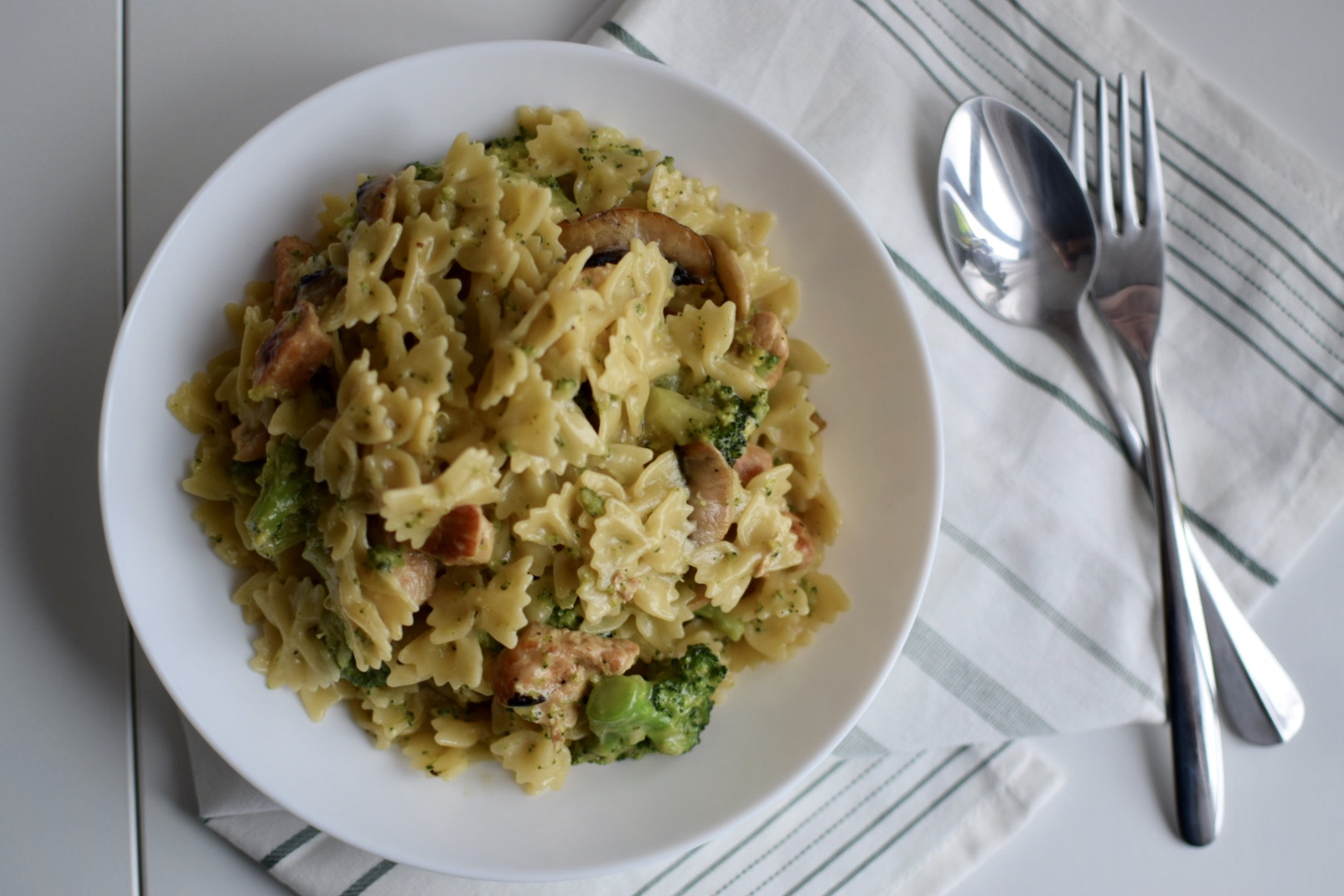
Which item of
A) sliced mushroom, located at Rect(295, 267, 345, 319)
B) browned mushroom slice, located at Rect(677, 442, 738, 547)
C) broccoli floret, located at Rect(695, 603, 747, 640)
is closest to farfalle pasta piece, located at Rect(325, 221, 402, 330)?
sliced mushroom, located at Rect(295, 267, 345, 319)

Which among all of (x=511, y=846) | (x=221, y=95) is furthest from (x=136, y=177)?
(x=511, y=846)

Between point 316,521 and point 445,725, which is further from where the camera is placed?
point 445,725

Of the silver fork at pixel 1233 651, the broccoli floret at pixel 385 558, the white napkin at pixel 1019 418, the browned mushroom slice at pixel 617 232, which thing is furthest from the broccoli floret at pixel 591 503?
the silver fork at pixel 1233 651

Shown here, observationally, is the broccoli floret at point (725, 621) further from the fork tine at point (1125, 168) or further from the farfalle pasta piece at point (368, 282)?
the fork tine at point (1125, 168)

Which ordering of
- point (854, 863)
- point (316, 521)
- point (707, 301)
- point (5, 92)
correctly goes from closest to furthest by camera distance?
point (316, 521) → point (707, 301) → point (5, 92) → point (854, 863)

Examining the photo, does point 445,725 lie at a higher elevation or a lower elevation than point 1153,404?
lower

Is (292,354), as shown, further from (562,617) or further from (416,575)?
(562,617)

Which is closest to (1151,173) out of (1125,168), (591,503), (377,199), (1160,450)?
(1125,168)

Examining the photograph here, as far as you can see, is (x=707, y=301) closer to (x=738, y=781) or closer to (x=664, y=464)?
(x=664, y=464)
